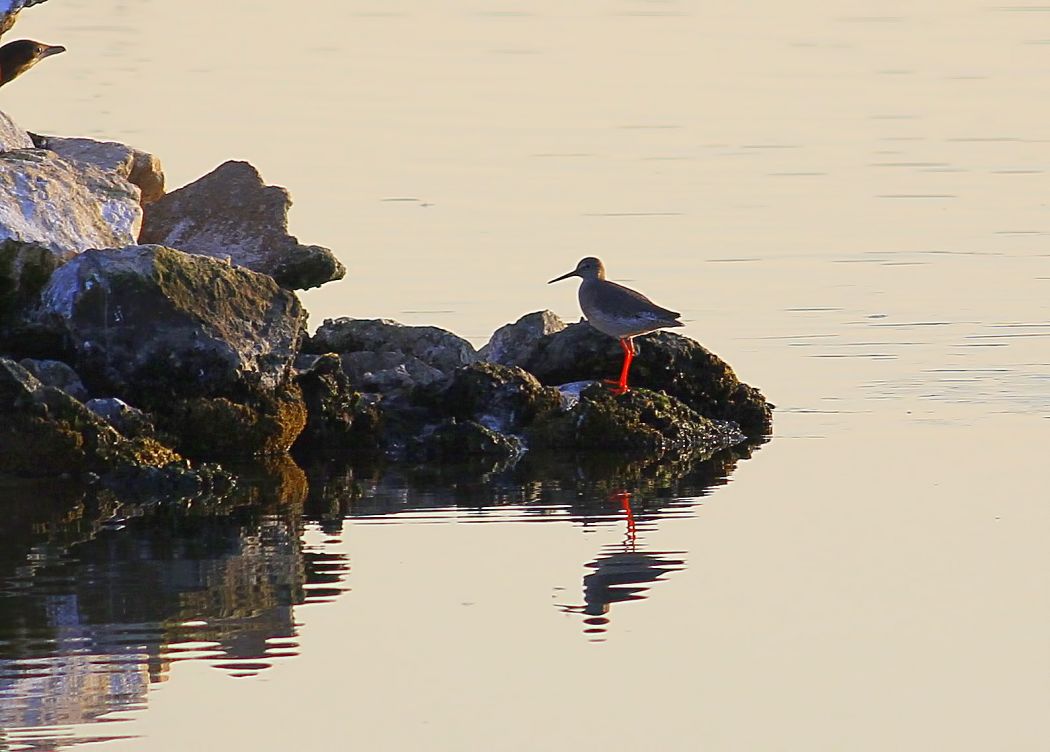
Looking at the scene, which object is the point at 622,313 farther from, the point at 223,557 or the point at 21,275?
the point at 223,557

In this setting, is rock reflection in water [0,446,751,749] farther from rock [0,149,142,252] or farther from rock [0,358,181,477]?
rock [0,149,142,252]

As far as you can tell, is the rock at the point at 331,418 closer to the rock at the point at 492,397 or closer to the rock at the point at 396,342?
the rock at the point at 492,397

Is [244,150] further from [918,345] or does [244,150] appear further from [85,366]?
[85,366]

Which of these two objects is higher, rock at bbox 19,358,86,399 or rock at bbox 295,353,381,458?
rock at bbox 19,358,86,399

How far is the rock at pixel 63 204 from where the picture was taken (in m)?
14.4

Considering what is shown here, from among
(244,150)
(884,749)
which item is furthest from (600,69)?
(884,749)

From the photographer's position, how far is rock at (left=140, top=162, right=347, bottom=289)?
15.6m

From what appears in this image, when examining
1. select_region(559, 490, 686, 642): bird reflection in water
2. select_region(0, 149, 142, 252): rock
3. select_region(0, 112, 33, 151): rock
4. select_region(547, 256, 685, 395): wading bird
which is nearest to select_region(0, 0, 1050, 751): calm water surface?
select_region(559, 490, 686, 642): bird reflection in water

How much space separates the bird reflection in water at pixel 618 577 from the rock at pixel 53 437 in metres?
2.90

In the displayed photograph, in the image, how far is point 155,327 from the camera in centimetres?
1351

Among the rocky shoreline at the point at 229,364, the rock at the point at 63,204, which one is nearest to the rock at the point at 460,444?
the rocky shoreline at the point at 229,364

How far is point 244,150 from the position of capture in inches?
929

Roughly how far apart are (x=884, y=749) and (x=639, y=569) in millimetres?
2665

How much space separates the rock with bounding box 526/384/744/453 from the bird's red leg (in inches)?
3.4
